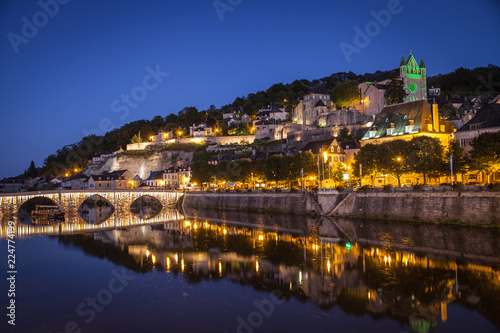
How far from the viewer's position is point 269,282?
23.9 metres

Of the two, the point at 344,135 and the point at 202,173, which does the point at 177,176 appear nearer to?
the point at 202,173

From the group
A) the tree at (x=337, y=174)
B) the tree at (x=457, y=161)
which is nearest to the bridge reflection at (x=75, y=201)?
the tree at (x=337, y=174)

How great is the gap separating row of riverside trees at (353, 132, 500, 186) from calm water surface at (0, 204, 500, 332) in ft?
34.6

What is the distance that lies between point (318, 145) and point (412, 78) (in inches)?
1328

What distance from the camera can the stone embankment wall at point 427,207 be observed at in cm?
3447

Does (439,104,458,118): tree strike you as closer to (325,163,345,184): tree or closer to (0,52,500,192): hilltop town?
(0,52,500,192): hilltop town

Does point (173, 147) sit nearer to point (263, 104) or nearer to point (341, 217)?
point (263, 104)

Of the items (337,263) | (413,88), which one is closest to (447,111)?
(413,88)

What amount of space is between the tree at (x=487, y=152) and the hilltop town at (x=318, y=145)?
90 millimetres

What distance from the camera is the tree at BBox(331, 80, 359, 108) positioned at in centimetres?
9688

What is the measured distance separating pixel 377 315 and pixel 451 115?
78094 mm

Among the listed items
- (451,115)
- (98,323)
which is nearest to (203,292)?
(98,323)

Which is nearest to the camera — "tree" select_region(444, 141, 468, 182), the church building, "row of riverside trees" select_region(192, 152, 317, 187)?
"tree" select_region(444, 141, 468, 182)

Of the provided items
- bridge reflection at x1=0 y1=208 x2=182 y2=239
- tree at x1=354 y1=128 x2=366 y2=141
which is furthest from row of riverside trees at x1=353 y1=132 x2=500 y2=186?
tree at x1=354 y1=128 x2=366 y2=141
